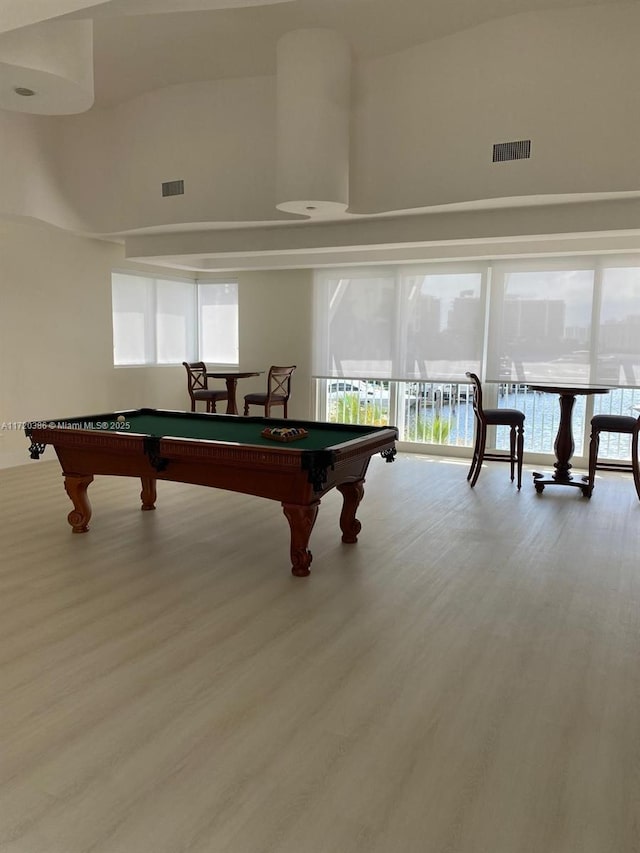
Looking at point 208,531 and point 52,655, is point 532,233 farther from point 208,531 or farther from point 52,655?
point 52,655

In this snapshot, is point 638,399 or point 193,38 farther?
point 638,399

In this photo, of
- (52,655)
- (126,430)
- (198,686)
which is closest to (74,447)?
(126,430)

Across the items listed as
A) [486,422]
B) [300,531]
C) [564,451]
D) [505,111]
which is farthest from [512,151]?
[300,531]

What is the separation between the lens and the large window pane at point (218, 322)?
9180 mm

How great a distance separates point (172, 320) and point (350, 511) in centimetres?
562

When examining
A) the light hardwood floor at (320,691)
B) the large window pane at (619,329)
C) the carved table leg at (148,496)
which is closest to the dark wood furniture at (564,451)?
the large window pane at (619,329)

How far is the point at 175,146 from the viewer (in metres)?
6.26

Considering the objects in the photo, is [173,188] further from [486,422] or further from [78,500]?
[486,422]

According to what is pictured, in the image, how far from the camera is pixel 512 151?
16.0 feet

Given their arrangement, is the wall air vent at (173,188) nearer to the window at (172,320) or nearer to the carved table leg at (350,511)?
the window at (172,320)

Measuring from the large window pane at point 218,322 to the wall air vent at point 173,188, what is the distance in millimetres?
2754

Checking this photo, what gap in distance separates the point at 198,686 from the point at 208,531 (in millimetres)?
2083

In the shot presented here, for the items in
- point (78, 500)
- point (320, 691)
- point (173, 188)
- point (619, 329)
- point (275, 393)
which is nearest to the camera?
point (320, 691)

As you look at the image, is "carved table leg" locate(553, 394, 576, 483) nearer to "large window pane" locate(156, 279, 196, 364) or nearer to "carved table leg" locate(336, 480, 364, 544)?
"carved table leg" locate(336, 480, 364, 544)
